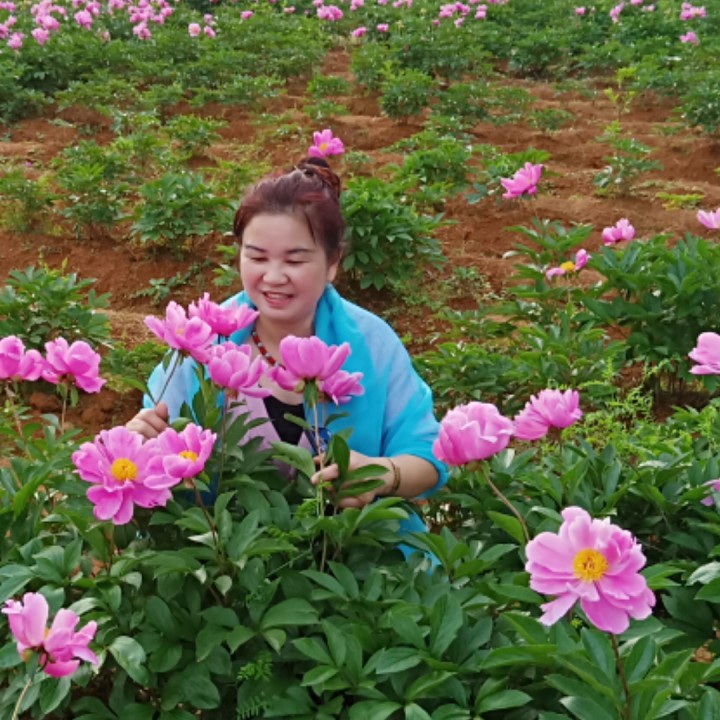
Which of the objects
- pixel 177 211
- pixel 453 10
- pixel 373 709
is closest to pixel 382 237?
pixel 177 211

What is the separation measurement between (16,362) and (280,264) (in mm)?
585

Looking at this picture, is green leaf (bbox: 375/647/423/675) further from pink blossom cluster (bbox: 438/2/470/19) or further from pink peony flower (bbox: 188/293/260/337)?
pink blossom cluster (bbox: 438/2/470/19)

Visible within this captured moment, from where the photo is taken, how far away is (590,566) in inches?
46.8

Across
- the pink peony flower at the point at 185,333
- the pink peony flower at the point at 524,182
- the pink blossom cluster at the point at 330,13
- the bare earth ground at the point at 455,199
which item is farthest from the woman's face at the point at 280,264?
the pink blossom cluster at the point at 330,13

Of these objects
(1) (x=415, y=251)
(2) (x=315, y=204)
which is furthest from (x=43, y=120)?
(2) (x=315, y=204)

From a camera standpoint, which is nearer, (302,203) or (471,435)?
(471,435)

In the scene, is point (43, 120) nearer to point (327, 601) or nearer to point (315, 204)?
point (315, 204)

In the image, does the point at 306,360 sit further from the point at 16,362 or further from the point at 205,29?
the point at 205,29

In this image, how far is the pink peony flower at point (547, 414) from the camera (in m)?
1.91

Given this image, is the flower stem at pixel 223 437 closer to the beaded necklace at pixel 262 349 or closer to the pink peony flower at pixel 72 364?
the pink peony flower at pixel 72 364

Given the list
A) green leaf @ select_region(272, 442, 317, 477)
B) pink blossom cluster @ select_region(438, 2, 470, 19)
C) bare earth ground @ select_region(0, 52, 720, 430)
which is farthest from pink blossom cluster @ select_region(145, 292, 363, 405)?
pink blossom cluster @ select_region(438, 2, 470, 19)

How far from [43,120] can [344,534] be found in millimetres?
6289

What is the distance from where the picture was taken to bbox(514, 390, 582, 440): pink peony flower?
1.91 metres

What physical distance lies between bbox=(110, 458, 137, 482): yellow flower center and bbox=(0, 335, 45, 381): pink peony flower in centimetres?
46
